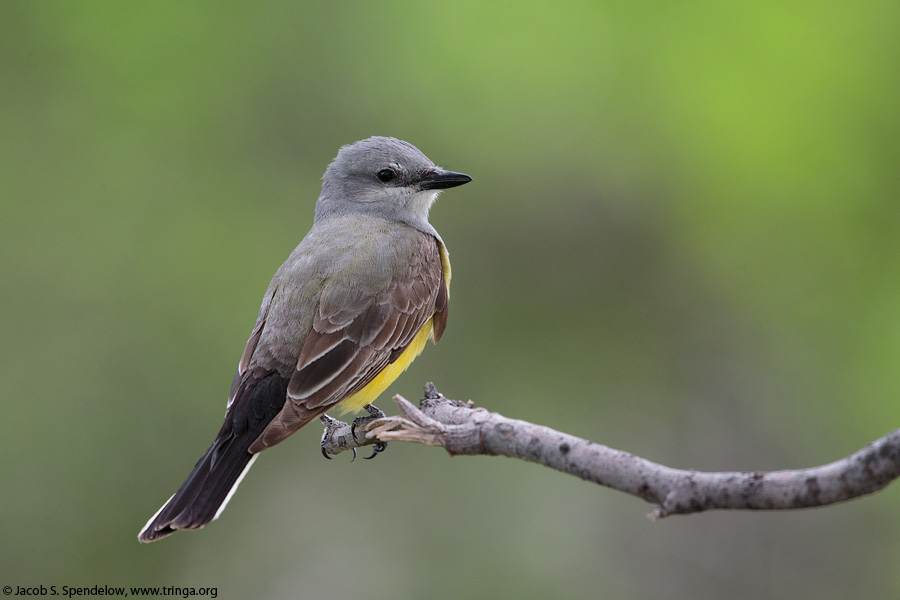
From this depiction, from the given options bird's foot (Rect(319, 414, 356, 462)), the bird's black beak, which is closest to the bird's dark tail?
bird's foot (Rect(319, 414, 356, 462))

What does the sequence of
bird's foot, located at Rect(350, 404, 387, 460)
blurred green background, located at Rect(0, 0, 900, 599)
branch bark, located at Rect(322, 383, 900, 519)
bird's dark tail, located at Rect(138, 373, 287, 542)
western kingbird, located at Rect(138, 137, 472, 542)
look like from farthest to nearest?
blurred green background, located at Rect(0, 0, 900, 599) < bird's foot, located at Rect(350, 404, 387, 460) < western kingbird, located at Rect(138, 137, 472, 542) < bird's dark tail, located at Rect(138, 373, 287, 542) < branch bark, located at Rect(322, 383, 900, 519)

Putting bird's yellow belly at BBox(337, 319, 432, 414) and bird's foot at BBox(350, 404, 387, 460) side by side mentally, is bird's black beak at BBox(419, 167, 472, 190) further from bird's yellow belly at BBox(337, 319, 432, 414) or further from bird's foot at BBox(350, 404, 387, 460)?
bird's foot at BBox(350, 404, 387, 460)

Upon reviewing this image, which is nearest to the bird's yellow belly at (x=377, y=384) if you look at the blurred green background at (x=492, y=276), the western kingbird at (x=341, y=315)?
the western kingbird at (x=341, y=315)

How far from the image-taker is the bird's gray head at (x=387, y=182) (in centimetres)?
659

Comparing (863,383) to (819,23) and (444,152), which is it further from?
(444,152)

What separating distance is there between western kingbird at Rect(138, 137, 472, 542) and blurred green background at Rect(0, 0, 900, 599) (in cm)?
179

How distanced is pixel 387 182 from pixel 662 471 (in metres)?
4.43

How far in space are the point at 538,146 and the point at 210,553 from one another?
Result: 4.58 m

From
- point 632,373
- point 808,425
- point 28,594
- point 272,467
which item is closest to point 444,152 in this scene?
point 632,373

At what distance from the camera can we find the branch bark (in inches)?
88.9

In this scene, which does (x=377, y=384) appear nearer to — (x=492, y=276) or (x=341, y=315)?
(x=341, y=315)

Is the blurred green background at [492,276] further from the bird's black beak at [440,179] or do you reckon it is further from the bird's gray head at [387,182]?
the bird's black beak at [440,179]

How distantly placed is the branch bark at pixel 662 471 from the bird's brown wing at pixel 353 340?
1.37 m

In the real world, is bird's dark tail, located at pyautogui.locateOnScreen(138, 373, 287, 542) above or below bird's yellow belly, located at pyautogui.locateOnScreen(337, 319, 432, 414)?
below
